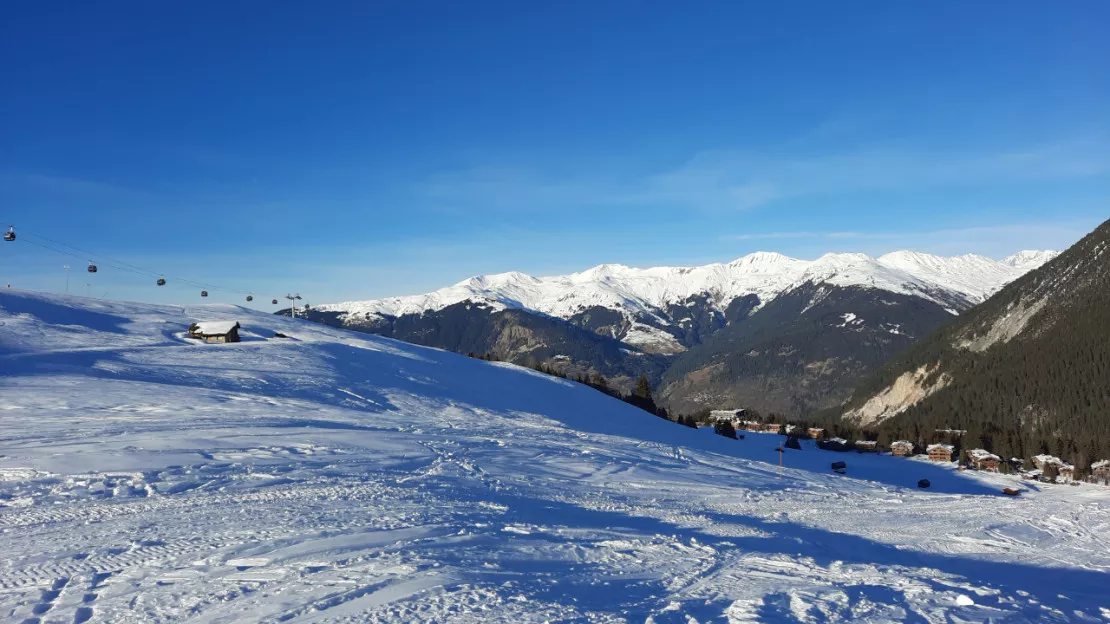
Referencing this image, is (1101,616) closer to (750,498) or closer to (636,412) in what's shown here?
(750,498)

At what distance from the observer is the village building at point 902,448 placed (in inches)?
4220

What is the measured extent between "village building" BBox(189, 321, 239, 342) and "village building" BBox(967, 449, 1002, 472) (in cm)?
9577

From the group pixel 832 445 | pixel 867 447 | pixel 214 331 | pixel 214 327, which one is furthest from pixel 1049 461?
pixel 214 327

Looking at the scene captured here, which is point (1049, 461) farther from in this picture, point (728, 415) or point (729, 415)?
point (728, 415)

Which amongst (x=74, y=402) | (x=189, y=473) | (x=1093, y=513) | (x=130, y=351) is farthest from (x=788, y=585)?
(x=130, y=351)

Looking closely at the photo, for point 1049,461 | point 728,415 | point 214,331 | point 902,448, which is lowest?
point 728,415

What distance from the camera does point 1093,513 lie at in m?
30.7

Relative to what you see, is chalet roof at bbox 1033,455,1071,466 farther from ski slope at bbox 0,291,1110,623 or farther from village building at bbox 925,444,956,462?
ski slope at bbox 0,291,1110,623

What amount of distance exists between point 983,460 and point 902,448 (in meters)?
14.6

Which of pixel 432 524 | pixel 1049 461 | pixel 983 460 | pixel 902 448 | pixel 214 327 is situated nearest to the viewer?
pixel 432 524

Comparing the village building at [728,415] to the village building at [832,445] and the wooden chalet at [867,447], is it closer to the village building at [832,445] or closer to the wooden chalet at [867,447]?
the wooden chalet at [867,447]

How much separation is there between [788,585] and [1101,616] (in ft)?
22.1

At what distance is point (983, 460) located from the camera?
312 feet

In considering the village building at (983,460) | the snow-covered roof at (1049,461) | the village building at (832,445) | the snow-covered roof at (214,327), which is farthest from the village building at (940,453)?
the snow-covered roof at (214,327)
